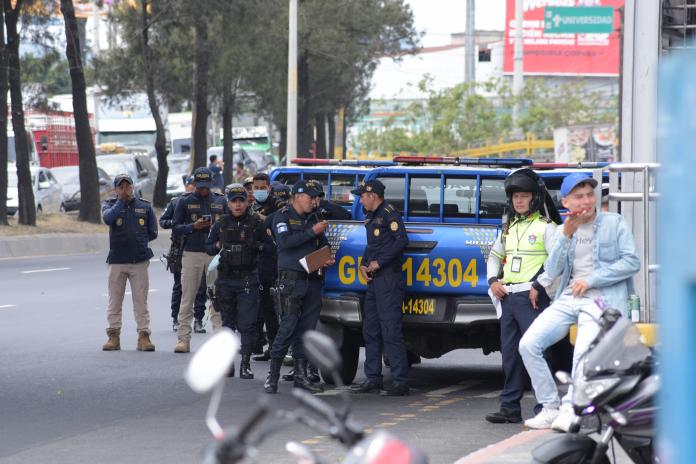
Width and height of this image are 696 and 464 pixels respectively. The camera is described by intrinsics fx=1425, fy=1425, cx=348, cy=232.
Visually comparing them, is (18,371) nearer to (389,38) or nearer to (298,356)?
(298,356)

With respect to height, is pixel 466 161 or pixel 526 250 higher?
pixel 466 161

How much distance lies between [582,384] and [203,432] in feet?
15.2

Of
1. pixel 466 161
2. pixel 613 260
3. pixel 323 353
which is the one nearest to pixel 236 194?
pixel 466 161

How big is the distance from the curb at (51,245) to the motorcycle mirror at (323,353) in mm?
24769

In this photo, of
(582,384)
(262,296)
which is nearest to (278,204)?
(262,296)

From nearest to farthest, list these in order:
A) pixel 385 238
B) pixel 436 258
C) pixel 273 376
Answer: pixel 385 238 → pixel 436 258 → pixel 273 376

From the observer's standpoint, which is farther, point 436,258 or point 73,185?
point 73,185

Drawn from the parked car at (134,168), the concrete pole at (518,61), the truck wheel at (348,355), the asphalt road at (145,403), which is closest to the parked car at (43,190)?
the parked car at (134,168)

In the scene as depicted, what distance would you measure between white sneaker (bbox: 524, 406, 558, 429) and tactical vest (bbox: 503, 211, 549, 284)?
3.28 feet

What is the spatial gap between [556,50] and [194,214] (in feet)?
327

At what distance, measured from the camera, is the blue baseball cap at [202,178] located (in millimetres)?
14773

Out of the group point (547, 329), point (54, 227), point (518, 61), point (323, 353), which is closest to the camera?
point (323, 353)

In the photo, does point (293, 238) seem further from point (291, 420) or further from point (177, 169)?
point (177, 169)

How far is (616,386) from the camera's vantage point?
5430mm
